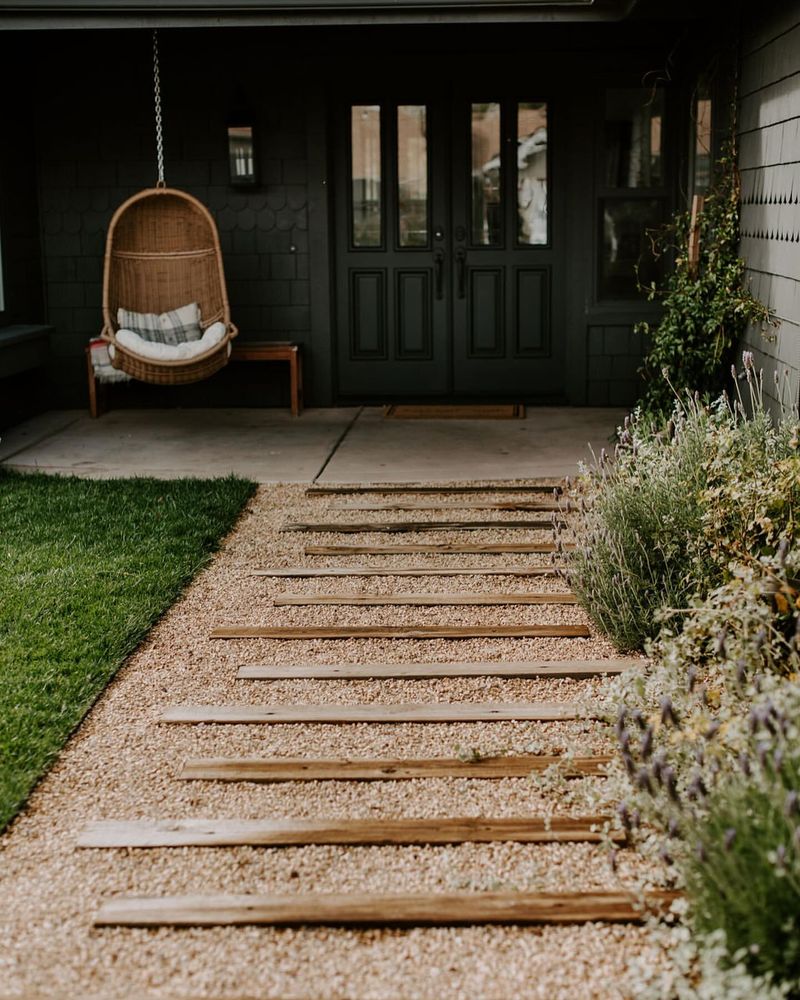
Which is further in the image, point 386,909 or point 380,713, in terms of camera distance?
point 380,713

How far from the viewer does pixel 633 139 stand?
805 centimetres

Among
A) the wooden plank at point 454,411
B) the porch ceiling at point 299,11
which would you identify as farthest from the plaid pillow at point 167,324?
the porch ceiling at point 299,11

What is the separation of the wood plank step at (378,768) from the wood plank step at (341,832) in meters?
0.22

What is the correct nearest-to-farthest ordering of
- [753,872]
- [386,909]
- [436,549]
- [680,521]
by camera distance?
[753,872] → [386,909] → [680,521] → [436,549]

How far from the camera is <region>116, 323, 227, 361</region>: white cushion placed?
718 centimetres

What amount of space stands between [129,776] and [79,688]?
575 mm

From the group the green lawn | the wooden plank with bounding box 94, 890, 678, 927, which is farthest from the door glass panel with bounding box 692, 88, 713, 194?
the wooden plank with bounding box 94, 890, 678, 927

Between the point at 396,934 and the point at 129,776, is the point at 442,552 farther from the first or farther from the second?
the point at 396,934

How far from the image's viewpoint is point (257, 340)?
840 cm

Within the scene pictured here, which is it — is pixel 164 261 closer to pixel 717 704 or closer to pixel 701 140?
pixel 701 140

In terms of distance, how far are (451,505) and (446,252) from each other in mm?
3110

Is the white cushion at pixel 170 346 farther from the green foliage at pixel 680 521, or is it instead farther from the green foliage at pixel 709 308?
the green foliage at pixel 680 521

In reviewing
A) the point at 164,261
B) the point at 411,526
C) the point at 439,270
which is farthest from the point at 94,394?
the point at 411,526

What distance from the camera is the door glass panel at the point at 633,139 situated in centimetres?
802
